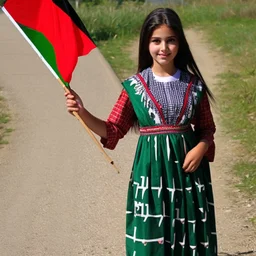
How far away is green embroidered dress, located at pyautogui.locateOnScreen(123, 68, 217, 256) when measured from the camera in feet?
12.4

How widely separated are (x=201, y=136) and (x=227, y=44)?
1088 cm

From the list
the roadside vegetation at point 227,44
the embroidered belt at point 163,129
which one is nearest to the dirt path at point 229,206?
the roadside vegetation at point 227,44

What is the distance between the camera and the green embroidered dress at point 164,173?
12.4ft

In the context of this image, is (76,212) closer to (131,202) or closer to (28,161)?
(28,161)

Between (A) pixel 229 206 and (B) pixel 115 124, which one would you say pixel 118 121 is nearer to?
(B) pixel 115 124

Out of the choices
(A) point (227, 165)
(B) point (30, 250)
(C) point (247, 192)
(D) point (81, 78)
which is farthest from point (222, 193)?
(D) point (81, 78)

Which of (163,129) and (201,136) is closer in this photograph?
(163,129)

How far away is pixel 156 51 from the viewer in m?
3.76

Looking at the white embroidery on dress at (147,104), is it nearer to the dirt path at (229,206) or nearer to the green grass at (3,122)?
the dirt path at (229,206)

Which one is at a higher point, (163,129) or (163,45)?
(163,45)

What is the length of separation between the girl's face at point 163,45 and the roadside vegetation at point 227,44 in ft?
9.14

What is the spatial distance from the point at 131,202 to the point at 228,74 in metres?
8.19

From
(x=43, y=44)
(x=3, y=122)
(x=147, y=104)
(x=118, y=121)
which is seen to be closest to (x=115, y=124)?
(x=118, y=121)

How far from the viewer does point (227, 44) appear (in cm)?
1459
